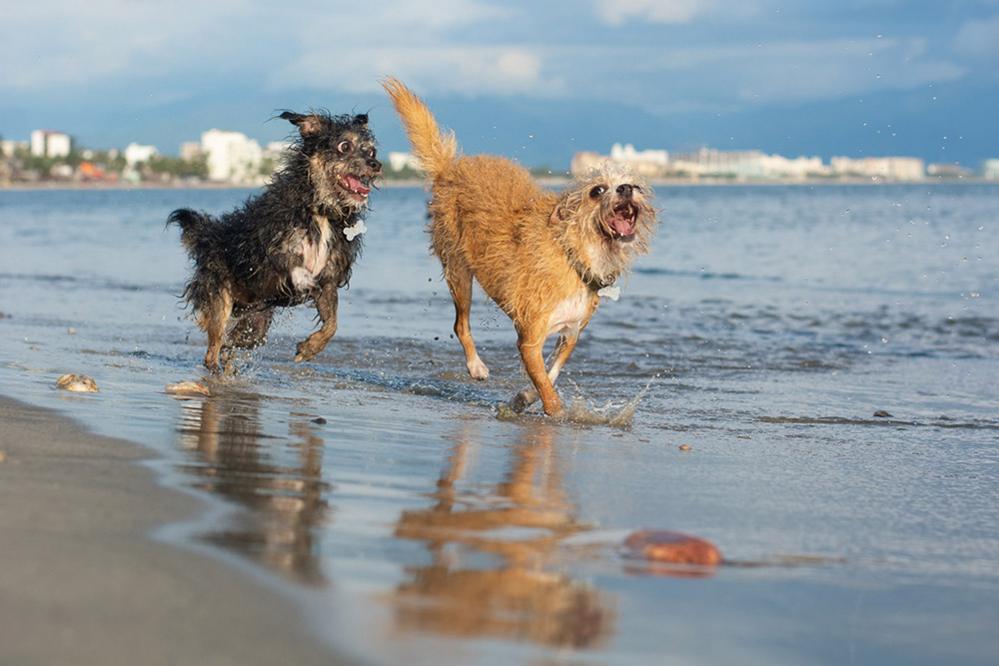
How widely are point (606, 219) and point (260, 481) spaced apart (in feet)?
10.2

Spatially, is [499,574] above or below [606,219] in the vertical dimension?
below

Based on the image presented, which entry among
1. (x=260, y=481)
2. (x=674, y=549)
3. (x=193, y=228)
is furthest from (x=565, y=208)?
(x=674, y=549)

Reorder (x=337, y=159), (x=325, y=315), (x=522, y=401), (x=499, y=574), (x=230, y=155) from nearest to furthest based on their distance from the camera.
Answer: (x=499, y=574) → (x=522, y=401) → (x=337, y=159) → (x=325, y=315) → (x=230, y=155)

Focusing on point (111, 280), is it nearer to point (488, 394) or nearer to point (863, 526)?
point (488, 394)

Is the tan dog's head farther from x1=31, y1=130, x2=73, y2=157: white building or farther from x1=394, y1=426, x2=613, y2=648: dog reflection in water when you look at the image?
x1=31, y1=130, x2=73, y2=157: white building

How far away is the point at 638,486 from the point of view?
5277mm

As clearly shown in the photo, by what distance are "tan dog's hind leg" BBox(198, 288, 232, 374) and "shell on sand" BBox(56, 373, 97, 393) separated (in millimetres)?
1814

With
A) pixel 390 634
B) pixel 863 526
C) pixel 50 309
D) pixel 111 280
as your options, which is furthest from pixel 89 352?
pixel 111 280

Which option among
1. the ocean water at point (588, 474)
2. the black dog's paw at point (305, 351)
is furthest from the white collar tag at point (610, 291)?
the black dog's paw at point (305, 351)

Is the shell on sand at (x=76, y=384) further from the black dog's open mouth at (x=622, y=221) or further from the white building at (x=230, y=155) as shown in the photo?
the white building at (x=230, y=155)

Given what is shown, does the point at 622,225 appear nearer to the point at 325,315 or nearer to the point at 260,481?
the point at 325,315

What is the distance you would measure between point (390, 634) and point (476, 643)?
19 centimetres

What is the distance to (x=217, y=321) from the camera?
8797 millimetres

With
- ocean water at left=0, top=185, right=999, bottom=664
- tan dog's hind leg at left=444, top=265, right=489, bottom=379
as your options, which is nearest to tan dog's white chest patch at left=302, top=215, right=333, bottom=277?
ocean water at left=0, top=185, right=999, bottom=664
